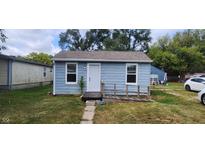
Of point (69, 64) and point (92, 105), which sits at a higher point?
point (69, 64)

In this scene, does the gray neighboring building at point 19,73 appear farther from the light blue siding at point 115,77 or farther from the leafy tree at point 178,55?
the leafy tree at point 178,55

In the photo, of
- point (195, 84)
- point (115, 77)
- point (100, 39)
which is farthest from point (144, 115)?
point (100, 39)

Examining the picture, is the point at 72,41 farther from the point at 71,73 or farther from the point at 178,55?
the point at 71,73

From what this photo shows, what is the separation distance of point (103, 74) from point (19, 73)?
29.4 ft

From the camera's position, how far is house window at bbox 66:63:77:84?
1563 cm

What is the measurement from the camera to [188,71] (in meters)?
42.6

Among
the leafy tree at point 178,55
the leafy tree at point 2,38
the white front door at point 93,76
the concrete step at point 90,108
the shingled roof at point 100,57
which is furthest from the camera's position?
the leafy tree at point 178,55

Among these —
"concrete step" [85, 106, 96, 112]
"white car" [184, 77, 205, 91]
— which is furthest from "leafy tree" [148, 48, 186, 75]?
"concrete step" [85, 106, 96, 112]

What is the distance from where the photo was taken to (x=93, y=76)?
15727 mm

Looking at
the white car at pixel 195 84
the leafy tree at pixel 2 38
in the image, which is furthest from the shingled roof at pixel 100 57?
the white car at pixel 195 84

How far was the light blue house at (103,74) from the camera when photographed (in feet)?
51.0
